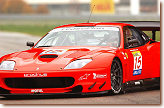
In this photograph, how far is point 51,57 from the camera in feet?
27.2

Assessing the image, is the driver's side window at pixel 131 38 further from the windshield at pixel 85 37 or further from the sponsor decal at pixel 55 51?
the sponsor decal at pixel 55 51

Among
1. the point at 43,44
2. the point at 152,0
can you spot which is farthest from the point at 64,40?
the point at 152,0

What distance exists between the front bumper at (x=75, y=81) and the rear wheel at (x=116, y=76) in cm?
26

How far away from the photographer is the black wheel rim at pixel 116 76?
8.26 m

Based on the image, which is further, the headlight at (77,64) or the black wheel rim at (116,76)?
the black wheel rim at (116,76)

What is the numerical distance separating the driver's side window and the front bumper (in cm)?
121

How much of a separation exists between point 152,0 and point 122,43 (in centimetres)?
10822

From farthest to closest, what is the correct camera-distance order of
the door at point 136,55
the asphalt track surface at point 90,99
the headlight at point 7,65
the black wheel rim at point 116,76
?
the door at point 136,55 → the black wheel rim at point 116,76 → the headlight at point 7,65 → the asphalt track surface at point 90,99

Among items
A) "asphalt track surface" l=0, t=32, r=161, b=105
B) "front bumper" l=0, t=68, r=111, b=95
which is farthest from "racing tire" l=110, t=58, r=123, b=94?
"front bumper" l=0, t=68, r=111, b=95

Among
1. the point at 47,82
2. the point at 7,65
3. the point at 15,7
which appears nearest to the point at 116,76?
the point at 47,82

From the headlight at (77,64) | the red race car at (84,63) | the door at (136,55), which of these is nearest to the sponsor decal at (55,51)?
the red race car at (84,63)

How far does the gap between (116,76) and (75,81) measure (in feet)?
2.88

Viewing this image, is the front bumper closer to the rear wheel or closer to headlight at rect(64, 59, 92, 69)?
headlight at rect(64, 59, 92, 69)

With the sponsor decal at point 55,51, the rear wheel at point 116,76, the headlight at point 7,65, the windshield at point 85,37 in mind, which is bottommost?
the rear wheel at point 116,76
